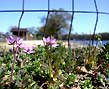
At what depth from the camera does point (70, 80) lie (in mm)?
2535

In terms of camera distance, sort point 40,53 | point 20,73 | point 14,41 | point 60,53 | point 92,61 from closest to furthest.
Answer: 1. point 14,41
2. point 20,73
3. point 60,53
4. point 92,61
5. point 40,53

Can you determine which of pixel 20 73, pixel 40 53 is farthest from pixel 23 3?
pixel 20 73

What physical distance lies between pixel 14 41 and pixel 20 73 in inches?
15.1

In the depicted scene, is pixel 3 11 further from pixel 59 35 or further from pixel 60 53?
Result: pixel 59 35

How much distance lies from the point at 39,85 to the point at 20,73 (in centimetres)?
17

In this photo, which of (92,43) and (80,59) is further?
(92,43)

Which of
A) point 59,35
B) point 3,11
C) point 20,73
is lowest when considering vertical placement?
point 59,35

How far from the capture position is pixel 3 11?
3627 mm

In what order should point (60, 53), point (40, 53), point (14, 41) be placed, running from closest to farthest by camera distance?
point (14, 41) → point (60, 53) → point (40, 53)

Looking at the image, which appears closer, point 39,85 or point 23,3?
point 39,85

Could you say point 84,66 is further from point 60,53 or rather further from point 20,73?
point 20,73

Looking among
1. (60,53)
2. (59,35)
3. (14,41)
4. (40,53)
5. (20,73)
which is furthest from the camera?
(59,35)

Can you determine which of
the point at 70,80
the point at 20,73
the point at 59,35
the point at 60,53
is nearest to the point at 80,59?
the point at 60,53

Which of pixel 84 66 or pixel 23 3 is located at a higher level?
pixel 23 3
